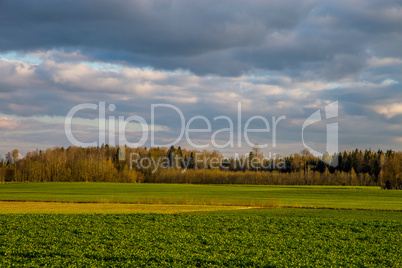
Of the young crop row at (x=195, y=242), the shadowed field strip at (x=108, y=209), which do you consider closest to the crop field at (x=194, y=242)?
the young crop row at (x=195, y=242)

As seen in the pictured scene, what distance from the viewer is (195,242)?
21750mm

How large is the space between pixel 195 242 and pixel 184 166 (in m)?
162

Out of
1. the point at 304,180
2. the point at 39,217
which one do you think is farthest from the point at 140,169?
the point at 39,217

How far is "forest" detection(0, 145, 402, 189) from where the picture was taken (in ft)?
484

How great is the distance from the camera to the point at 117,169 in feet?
544

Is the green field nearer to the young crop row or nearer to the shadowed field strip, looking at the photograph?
the shadowed field strip

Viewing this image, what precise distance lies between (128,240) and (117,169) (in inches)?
5805

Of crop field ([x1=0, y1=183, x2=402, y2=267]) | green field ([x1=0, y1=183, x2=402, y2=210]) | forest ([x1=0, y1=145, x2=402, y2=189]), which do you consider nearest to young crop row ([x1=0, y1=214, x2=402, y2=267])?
crop field ([x1=0, y1=183, x2=402, y2=267])

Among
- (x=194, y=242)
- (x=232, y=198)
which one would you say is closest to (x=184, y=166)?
(x=232, y=198)

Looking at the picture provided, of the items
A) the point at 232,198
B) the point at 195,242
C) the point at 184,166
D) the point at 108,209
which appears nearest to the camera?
the point at 195,242

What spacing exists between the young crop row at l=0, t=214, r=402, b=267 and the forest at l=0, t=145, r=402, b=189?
98.6 meters

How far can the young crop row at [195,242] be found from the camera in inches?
692

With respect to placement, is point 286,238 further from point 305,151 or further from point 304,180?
point 305,151

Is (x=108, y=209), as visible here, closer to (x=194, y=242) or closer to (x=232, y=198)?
(x=232, y=198)
